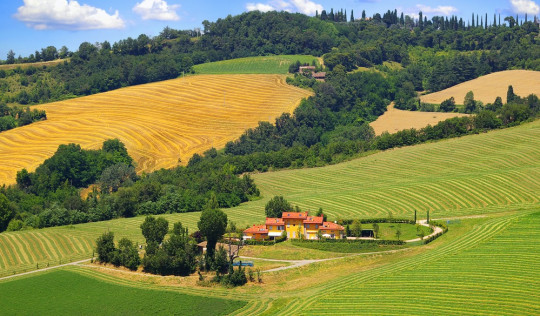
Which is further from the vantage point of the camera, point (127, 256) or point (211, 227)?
point (127, 256)

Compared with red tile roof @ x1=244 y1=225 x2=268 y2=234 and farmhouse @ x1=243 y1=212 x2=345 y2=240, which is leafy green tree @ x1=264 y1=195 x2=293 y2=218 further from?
red tile roof @ x1=244 y1=225 x2=268 y2=234

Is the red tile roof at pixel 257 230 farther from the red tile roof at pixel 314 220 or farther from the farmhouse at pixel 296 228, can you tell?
the red tile roof at pixel 314 220

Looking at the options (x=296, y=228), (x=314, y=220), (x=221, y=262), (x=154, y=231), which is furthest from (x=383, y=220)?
(x=154, y=231)

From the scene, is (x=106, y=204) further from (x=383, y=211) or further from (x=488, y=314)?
(x=488, y=314)

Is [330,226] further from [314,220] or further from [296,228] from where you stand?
[296,228]

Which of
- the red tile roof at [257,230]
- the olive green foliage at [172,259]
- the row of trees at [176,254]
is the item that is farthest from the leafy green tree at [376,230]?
the olive green foliage at [172,259]

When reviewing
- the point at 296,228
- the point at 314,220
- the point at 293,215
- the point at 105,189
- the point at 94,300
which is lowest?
the point at 94,300

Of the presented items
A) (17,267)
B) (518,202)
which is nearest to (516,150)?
(518,202)
